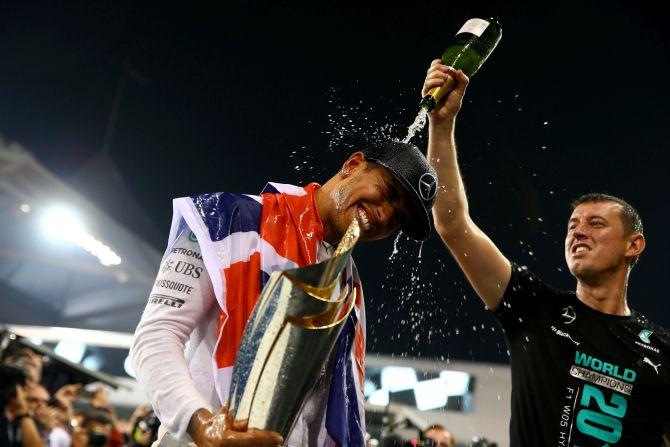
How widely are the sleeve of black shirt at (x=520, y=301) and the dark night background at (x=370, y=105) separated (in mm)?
1014

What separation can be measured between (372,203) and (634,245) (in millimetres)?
1900

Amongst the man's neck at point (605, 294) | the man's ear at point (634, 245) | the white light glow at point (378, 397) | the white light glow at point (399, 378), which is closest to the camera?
the man's neck at point (605, 294)

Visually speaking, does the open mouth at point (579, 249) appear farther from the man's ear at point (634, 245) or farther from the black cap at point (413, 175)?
the black cap at point (413, 175)

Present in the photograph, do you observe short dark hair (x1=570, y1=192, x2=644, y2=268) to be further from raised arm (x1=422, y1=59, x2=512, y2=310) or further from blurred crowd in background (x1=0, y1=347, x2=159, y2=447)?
blurred crowd in background (x1=0, y1=347, x2=159, y2=447)

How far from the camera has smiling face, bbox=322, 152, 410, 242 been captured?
1.98 metres

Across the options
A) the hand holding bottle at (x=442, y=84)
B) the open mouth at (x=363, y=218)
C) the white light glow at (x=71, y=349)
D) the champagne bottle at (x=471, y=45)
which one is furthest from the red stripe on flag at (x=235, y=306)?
the white light glow at (x=71, y=349)

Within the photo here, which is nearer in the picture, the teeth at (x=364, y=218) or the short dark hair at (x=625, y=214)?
the teeth at (x=364, y=218)

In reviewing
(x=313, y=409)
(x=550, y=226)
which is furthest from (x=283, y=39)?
(x=313, y=409)

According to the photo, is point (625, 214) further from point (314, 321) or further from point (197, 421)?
point (197, 421)

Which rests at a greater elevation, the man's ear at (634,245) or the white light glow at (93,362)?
the man's ear at (634,245)

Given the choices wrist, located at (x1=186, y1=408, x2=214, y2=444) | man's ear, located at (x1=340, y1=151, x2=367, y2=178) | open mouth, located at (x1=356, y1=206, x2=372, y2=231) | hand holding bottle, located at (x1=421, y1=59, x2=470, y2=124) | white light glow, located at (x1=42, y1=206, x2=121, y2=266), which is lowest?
wrist, located at (x1=186, y1=408, x2=214, y2=444)

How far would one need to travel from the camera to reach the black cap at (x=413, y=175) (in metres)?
1.94

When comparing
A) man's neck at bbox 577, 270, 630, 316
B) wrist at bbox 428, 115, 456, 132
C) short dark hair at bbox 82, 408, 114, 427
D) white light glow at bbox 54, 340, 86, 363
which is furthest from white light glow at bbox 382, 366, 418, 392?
wrist at bbox 428, 115, 456, 132

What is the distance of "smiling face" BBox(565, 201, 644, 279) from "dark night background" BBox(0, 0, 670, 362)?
111 cm
